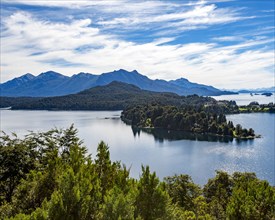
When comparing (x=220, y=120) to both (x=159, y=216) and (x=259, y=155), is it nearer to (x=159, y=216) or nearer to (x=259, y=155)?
(x=259, y=155)

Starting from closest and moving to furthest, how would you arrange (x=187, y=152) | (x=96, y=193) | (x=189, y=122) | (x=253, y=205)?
(x=96, y=193), (x=253, y=205), (x=187, y=152), (x=189, y=122)

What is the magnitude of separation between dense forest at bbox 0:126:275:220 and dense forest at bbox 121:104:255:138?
222 feet

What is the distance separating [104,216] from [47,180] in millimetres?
5543

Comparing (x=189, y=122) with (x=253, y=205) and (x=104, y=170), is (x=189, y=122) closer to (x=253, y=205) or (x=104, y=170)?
(x=253, y=205)

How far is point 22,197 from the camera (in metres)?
17.0

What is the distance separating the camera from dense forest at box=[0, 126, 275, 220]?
12.7 metres

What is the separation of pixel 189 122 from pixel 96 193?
3698 inches

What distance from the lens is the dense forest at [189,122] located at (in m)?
94.3

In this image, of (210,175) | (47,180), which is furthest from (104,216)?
(210,175)

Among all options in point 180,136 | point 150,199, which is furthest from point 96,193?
point 180,136

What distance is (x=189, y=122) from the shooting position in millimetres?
105688

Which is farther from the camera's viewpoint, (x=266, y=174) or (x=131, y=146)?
(x=131, y=146)

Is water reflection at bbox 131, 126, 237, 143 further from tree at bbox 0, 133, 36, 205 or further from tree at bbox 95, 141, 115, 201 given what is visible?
tree at bbox 95, 141, 115, 201

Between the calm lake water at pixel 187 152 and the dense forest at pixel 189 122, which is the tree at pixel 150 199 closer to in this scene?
the calm lake water at pixel 187 152
